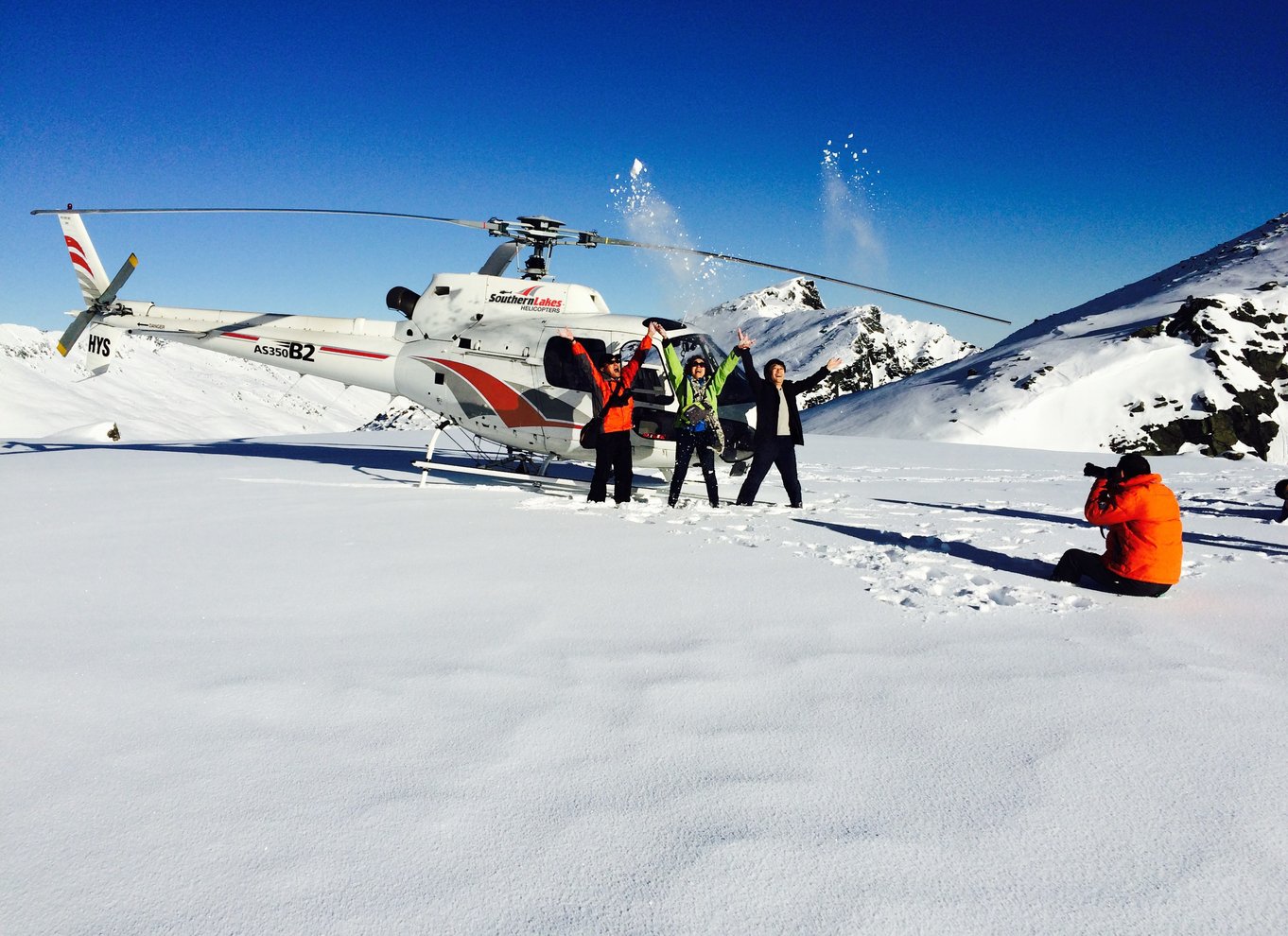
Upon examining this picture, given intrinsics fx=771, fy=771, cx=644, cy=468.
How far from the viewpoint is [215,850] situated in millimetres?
2066

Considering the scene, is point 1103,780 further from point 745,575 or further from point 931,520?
point 931,520

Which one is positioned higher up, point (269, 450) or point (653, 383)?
point (653, 383)

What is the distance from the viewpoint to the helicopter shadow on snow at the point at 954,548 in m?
5.56

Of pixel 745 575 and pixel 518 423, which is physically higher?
pixel 518 423

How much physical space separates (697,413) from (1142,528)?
439cm

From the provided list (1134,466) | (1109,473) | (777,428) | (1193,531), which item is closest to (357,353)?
(777,428)

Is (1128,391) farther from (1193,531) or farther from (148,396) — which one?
(148,396)

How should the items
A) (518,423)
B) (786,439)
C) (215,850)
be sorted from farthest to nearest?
(518,423) → (786,439) → (215,850)

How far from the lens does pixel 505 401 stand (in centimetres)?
955

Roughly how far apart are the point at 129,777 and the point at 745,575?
3634 mm

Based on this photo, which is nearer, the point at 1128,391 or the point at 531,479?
the point at 531,479

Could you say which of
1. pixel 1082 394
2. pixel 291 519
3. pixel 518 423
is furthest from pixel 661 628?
pixel 1082 394

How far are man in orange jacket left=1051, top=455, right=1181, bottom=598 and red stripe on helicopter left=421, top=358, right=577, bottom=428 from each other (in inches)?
234

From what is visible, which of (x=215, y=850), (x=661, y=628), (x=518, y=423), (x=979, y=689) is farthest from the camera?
(x=518, y=423)
